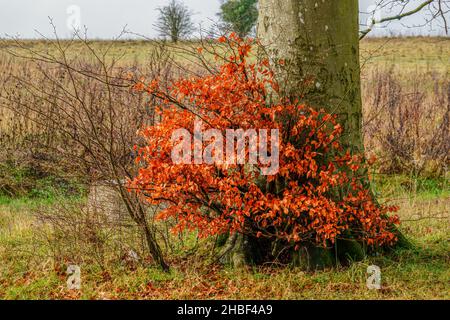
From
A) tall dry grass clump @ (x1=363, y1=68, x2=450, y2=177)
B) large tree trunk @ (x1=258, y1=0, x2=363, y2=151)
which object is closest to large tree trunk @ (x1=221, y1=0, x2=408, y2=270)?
large tree trunk @ (x1=258, y1=0, x2=363, y2=151)

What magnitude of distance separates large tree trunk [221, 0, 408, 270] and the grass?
0.71ft

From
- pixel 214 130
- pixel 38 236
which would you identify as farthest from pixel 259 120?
pixel 38 236

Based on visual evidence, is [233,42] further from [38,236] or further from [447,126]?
[447,126]

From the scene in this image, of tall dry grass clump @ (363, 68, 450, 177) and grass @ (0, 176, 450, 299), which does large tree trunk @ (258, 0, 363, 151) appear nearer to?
grass @ (0, 176, 450, 299)

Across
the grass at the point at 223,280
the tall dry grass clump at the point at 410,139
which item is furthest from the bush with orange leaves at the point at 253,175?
the tall dry grass clump at the point at 410,139

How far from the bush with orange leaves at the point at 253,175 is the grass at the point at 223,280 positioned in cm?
40

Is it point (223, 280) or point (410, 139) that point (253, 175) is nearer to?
point (223, 280)

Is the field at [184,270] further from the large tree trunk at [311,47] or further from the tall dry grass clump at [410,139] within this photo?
the tall dry grass clump at [410,139]

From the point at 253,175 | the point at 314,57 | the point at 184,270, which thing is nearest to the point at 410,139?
the point at 314,57

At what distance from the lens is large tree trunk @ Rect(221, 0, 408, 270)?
5.92 m

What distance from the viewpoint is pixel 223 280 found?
19.0ft

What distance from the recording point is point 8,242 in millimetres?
7414

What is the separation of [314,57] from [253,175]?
134 centimetres

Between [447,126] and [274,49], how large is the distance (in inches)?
260
